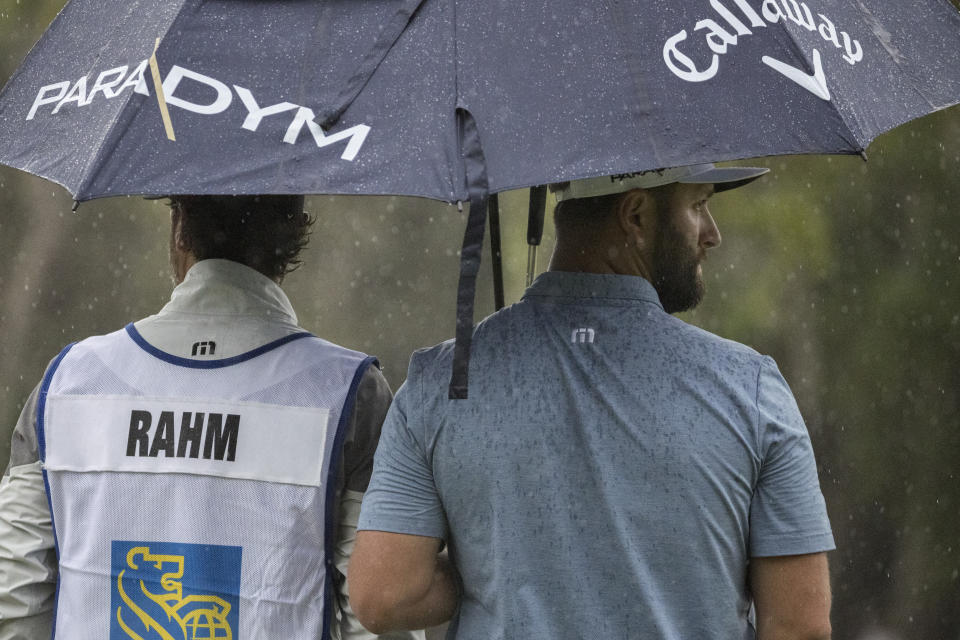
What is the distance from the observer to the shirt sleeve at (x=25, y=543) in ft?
8.10

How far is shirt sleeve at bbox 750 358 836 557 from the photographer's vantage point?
203 cm

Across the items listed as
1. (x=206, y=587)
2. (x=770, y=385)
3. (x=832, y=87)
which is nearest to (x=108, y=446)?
(x=206, y=587)

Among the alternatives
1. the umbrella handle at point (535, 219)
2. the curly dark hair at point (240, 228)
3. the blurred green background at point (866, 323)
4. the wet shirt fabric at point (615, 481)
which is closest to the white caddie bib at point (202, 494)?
the curly dark hair at point (240, 228)

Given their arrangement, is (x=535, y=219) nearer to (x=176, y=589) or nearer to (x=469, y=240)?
(x=469, y=240)

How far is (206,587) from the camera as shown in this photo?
2.38 metres

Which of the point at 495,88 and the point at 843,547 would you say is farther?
the point at 843,547

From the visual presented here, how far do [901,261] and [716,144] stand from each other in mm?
6068

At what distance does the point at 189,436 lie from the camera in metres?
2.41

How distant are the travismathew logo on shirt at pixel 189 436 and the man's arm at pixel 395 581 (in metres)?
0.40

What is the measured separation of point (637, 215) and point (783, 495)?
53 cm

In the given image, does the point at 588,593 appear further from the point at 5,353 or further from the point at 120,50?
the point at 5,353

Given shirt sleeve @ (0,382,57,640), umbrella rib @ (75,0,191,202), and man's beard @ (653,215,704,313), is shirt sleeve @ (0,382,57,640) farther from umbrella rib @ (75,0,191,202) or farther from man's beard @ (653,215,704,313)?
man's beard @ (653,215,704,313)

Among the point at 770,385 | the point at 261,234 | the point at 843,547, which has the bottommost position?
the point at 843,547

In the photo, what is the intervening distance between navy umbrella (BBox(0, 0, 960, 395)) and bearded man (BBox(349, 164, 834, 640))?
0.13m
